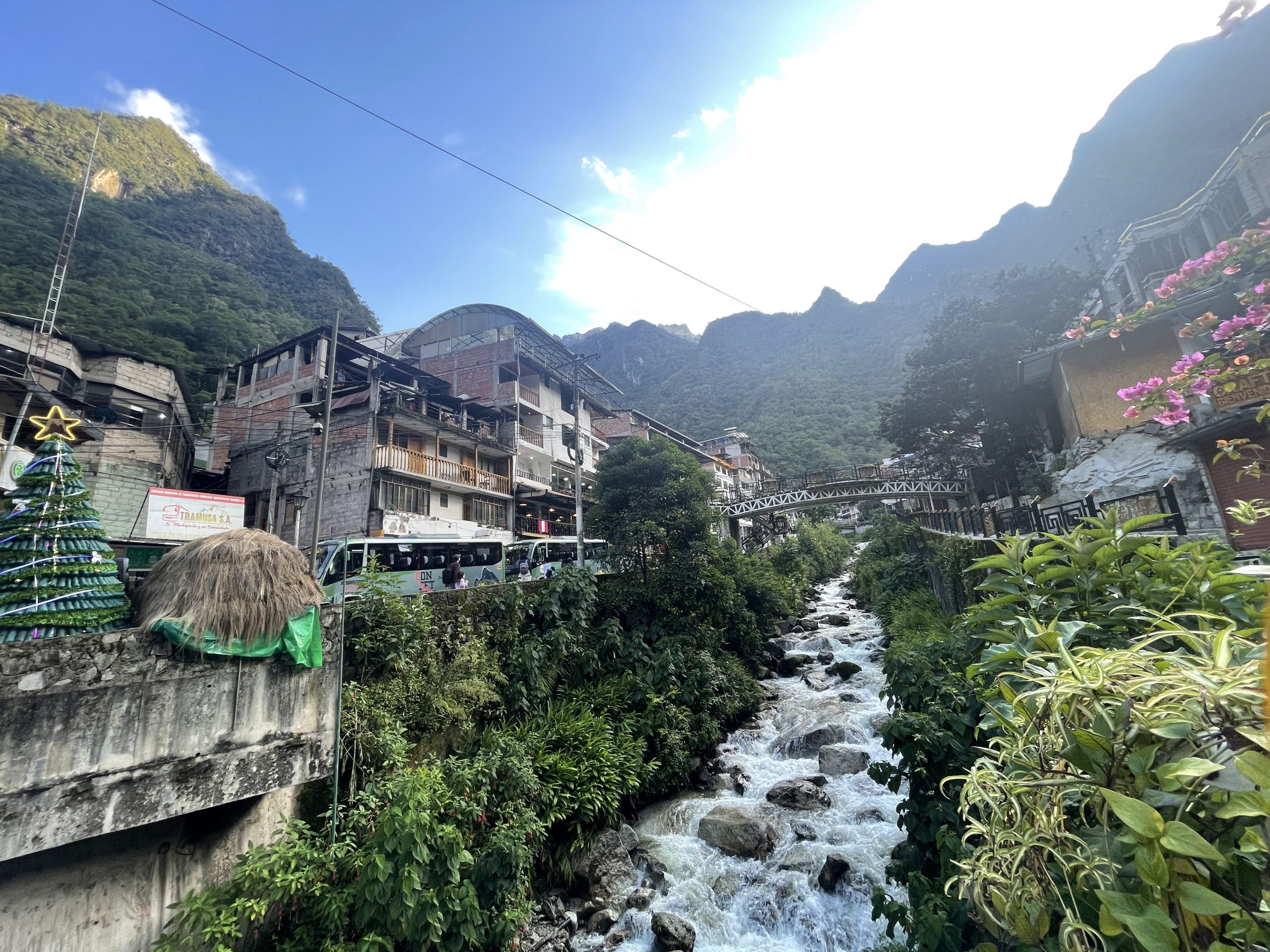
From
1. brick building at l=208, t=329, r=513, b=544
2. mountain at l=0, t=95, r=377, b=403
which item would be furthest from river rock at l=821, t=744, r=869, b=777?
mountain at l=0, t=95, r=377, b=403

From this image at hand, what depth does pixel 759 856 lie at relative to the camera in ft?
26.8

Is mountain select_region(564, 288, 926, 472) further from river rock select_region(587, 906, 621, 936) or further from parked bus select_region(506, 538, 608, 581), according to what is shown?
river rock select_region(587, 906, 621, 936)

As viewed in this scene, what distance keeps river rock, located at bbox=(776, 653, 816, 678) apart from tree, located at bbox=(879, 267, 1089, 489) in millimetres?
13102

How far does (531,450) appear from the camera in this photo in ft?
94.4

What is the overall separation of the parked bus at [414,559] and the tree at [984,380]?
2184 centimetres

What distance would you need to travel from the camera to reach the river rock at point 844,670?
1483 cm

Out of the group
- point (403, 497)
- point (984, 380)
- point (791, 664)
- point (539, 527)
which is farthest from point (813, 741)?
point (984, 380)

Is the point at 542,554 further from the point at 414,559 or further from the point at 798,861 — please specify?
the point at 798,861

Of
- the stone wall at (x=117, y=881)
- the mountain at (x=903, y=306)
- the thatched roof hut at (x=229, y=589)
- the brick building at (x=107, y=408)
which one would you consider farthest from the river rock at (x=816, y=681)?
the brick building at (x=107, y=408)

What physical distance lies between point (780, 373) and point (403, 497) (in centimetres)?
7657

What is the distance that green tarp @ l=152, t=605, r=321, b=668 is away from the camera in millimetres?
5562

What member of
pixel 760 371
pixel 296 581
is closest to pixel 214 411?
pixel 296 581

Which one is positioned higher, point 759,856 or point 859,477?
point 859,477

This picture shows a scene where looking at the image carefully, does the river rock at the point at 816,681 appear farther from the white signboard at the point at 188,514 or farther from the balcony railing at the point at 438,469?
the balcony railing at the point at 438,469
